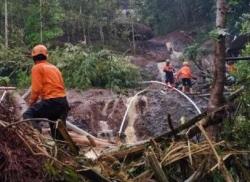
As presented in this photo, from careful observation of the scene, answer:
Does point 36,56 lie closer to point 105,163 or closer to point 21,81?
point 105,163

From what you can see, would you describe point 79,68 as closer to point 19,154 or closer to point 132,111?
point 132,111

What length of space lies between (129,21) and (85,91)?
17.1 m

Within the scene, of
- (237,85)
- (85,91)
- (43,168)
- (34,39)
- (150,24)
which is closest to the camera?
(43,168)

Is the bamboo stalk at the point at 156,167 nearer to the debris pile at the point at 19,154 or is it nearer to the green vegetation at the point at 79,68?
the debris pile at the point at 19,154

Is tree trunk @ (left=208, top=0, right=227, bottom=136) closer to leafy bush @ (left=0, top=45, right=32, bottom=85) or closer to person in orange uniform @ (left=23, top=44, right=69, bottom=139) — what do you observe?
person in orange uniform @ (left=23, top=44, right=69, bottom=139)

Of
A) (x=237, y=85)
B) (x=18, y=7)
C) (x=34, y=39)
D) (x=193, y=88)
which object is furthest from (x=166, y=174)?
(x=18, y=7)

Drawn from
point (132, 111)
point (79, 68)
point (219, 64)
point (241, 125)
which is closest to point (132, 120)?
point (132, 111)

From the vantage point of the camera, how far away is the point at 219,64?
6.00 meters

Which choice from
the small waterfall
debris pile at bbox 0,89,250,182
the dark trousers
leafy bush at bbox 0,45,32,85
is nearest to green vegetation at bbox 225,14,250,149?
debris pile at bbox 0,89,250,182

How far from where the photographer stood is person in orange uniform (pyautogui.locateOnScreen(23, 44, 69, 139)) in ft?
20.5

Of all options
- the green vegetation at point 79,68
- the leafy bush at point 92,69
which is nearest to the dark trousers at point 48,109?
the green vegetation at point 79,68

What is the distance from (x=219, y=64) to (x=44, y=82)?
2.07 metres

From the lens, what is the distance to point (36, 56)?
249 inches

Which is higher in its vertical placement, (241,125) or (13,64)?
(241,125)
